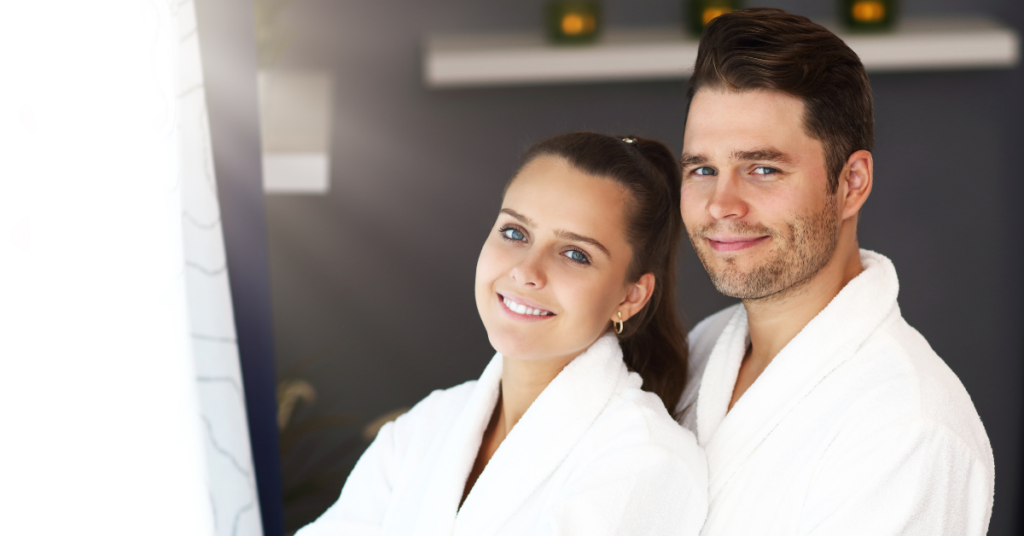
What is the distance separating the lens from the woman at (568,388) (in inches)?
42.3

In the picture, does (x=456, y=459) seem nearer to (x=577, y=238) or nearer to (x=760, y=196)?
(x=577, y=238)

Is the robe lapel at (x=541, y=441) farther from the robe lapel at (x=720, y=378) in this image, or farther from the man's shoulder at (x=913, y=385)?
the man's shoulder at (x=913, y=385)

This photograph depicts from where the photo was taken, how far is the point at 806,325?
1207mm

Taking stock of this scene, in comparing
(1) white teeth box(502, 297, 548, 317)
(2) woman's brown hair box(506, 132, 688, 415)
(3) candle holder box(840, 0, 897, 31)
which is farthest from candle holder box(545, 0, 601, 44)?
(1) white teeth box(502, 297, 548, 317)

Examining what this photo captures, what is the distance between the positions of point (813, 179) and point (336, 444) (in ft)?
5.93

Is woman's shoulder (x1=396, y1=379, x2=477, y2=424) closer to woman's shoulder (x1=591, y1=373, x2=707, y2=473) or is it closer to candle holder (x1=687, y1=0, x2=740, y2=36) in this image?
woman's shoulder (x1=591, y1=373, x2=707, y2=473)

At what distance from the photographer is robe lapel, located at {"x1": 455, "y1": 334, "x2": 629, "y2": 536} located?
1.15m

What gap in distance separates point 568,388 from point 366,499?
0.42 meters

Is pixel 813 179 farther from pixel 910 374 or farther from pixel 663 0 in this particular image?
pixel 663 0

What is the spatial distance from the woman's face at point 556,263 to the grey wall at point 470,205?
46.2 inches

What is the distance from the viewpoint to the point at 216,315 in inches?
47.6

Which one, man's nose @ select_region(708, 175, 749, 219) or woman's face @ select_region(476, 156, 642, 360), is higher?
man's nose @ select_region(708, 175, 749, 219)

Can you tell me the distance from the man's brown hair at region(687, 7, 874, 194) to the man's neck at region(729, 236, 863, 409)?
121mm

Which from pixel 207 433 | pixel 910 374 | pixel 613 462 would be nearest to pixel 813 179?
pixel 910 374
